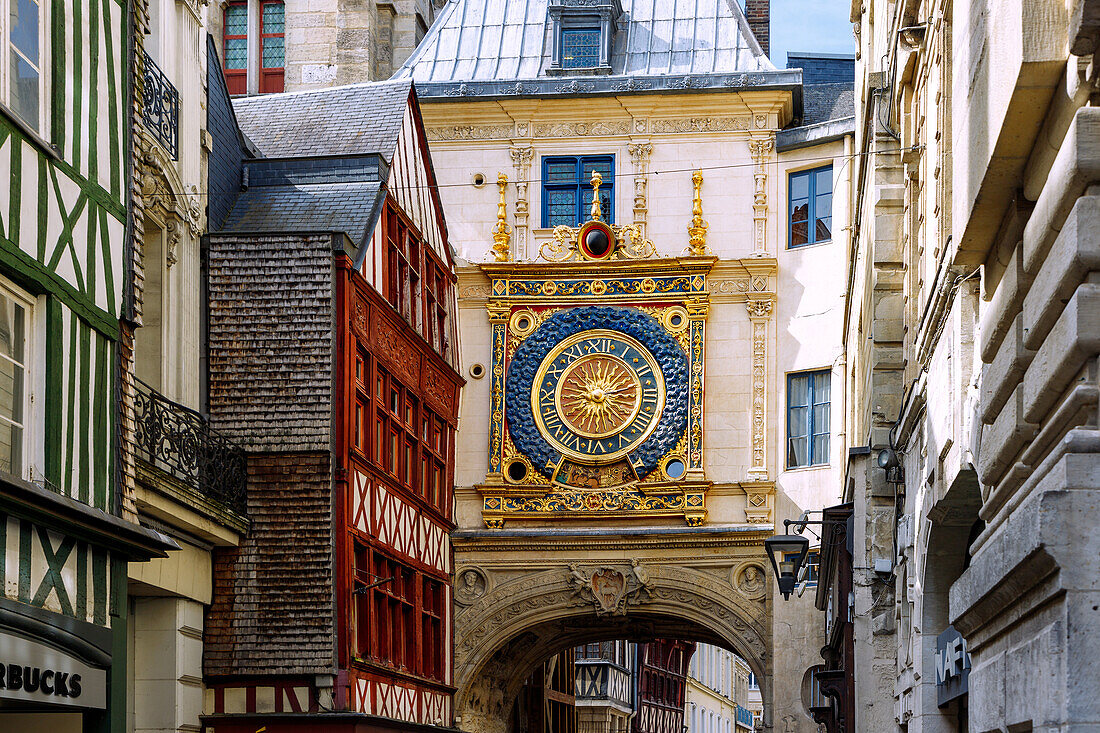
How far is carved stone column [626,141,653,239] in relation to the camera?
1041 inches

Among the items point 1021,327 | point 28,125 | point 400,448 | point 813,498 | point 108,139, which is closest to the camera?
point 1021,327

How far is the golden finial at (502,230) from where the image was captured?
26.4 meters

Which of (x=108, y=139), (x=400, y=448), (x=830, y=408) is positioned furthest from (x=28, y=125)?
(x=830, y=408)

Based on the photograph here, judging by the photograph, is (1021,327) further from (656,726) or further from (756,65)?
(656,726)

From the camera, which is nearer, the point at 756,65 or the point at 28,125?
the point at 28,125

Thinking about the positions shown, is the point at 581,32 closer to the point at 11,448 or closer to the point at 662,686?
the point at 11,448

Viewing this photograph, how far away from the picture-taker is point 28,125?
11086 mm

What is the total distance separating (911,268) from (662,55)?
1537 cm

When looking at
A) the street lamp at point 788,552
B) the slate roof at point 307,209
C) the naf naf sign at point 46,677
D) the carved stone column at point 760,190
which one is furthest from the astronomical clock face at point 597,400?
the naf naf sign at point 46,677

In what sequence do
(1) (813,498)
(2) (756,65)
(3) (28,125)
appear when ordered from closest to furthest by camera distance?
(3) (28,125) < (1) (813,498) < (2) (756,65)

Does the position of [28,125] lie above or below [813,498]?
above

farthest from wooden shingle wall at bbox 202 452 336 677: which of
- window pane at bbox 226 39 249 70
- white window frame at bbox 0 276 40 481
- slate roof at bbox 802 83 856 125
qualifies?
window pane at bbox 226 39 249 70

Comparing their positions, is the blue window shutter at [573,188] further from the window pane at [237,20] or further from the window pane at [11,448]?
the window pane at [11,448]

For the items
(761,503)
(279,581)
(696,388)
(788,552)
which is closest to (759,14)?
(696,388)
